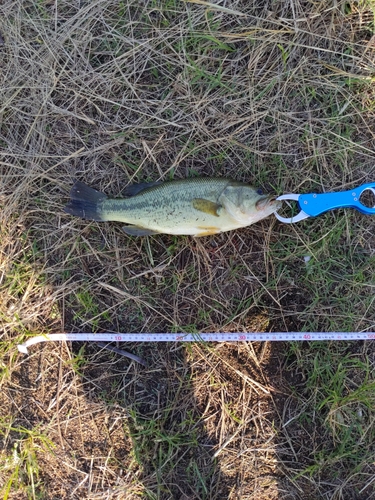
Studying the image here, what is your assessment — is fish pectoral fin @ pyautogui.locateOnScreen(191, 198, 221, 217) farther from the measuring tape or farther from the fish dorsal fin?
the measuring tape

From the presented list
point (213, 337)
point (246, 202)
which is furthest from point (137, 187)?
point (213, 337)

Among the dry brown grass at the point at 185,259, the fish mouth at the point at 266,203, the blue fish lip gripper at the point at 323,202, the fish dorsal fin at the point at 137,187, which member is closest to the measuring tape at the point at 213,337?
the dry brown grass at the point at 185,259

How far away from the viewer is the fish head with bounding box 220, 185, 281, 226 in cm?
315

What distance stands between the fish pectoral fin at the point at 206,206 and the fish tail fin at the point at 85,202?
0.87 metres

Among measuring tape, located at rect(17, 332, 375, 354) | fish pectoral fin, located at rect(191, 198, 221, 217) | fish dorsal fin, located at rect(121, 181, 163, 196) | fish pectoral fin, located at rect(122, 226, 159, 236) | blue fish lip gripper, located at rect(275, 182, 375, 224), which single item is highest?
fish dorsal fin, located at rect(121, 181, 163, 196)

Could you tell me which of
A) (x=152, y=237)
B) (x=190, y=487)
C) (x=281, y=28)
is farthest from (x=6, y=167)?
(x=190, y=487)

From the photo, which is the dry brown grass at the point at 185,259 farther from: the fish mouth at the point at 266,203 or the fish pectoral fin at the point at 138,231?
the fish mouth at the point at 266,203

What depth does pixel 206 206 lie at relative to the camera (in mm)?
3156

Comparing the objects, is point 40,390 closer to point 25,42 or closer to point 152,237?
point 152,237

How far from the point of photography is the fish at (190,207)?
316 centimetres

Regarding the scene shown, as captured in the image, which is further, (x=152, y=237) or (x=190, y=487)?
(x=152, y=237)

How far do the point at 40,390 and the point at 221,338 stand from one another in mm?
1803

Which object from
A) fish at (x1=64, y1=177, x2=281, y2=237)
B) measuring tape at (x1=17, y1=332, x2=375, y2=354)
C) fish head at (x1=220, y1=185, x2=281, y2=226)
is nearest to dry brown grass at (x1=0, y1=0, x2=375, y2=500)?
measuring tape at (x1=17, y1=332, x2=375, y2=354)

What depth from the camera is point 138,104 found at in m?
3.60
